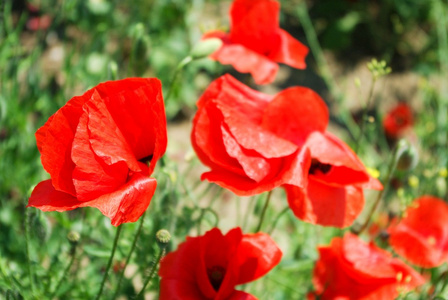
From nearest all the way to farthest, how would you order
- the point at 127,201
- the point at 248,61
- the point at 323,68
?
the point at 127,201, the point at 248,61, the point at 323,68

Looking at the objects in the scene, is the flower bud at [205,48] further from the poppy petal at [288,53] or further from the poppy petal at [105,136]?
the poppy petal at [105,136]

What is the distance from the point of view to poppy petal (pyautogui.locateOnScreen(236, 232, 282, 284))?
0.77 meters

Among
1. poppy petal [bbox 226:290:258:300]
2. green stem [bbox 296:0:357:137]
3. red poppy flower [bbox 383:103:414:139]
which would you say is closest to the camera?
poppy petal [bbox 226:290:258:300]

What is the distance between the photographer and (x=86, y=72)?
1525 millimetres

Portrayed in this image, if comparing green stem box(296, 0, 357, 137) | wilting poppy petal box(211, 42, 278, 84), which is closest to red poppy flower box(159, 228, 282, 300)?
wilting poppy petal box(211, 42, 278, 84)

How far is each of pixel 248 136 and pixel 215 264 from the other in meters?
0.19

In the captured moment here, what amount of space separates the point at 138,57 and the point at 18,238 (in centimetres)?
53

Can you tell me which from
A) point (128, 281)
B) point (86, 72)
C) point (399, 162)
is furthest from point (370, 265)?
point (86, 72)

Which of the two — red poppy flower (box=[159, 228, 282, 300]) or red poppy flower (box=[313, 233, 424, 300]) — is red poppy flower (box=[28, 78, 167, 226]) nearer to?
red poppy flower (box=[159, 228, 282, 300])

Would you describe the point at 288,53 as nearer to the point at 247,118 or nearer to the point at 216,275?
the point at 247,118

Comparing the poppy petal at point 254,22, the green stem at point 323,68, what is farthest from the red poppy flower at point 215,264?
the green stem at point 323,68

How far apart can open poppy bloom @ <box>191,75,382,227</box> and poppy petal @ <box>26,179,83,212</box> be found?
183 mm

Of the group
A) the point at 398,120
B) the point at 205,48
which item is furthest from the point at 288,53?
the point at 398,120

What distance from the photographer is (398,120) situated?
2.37 m
